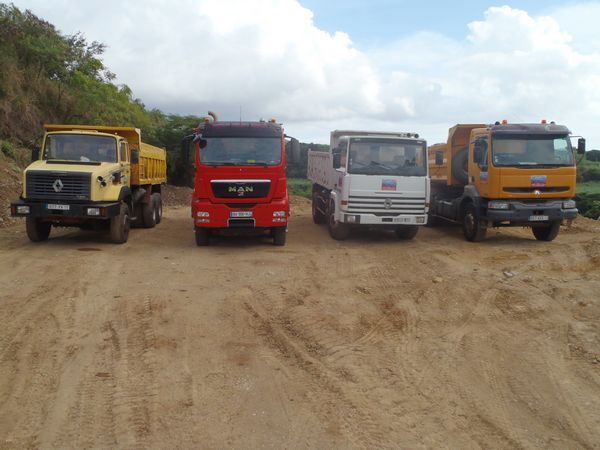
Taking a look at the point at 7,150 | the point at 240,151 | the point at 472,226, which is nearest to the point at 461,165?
the point at 472,226

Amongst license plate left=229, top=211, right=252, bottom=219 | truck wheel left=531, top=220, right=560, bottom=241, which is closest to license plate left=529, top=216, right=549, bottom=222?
truck wheel left=531, top=220, right=560, bottom=241

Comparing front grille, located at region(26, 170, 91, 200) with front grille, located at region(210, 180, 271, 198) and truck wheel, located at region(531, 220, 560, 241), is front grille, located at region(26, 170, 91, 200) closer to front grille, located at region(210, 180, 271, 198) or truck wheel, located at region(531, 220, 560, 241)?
front grille, located at region(210, 180, 271, 198)

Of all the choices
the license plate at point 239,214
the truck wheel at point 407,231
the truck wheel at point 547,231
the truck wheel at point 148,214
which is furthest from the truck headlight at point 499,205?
the truck wheel at point 148,214

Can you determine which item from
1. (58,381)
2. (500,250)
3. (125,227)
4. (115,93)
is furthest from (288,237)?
(115,93)

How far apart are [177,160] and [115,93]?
4188mm

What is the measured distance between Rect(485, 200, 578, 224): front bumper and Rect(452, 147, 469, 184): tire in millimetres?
2329

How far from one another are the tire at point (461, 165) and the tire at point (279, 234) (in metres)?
5.33

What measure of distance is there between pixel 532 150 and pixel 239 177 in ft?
21.0

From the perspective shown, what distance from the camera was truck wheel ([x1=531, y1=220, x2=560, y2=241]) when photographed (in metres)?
12.8

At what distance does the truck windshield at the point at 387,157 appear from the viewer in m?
12.2

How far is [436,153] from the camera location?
603 inches

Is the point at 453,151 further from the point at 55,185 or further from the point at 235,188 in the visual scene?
the point at 55,185

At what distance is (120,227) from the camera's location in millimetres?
11883

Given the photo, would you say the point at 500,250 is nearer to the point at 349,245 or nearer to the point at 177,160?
the point at 349,245
